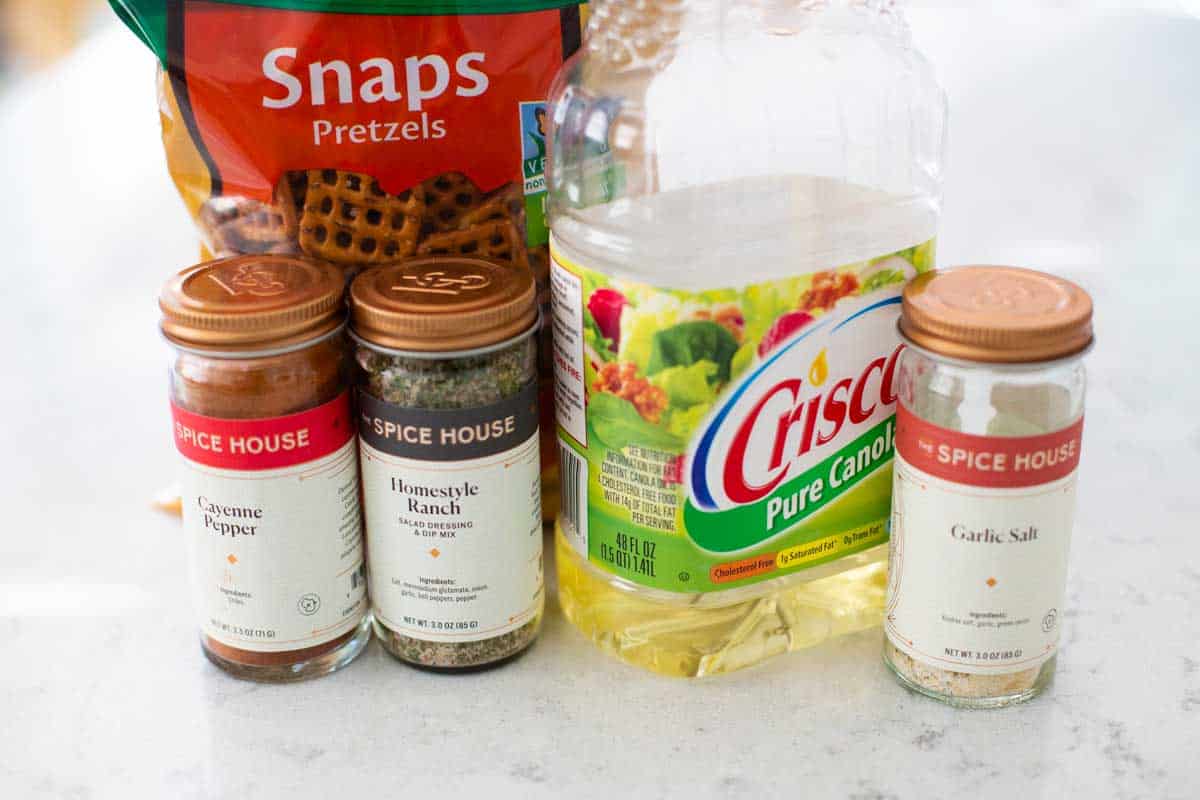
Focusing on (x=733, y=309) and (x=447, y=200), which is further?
(x=447, y=200)

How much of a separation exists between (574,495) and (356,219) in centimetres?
27

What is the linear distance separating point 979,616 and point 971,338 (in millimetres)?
197

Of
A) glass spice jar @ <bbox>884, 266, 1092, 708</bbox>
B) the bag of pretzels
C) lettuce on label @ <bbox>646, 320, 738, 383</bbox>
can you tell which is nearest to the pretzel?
the bag of pretzels

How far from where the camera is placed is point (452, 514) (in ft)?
3.33

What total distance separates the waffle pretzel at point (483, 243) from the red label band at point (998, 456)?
0.38 m

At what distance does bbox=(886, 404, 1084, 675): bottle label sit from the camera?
0.95 meters

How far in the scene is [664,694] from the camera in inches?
41.7

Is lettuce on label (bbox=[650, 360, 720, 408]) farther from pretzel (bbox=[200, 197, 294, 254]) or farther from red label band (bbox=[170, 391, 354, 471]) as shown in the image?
pretzel (bbox=[200, 197, 294, 254])

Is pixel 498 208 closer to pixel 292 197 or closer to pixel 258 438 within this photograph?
pixel 292 197

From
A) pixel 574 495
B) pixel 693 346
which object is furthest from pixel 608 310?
pixel 574 495

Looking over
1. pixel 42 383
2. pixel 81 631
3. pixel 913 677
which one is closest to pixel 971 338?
pixel 913 677

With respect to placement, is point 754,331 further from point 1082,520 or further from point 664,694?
point 1082,520

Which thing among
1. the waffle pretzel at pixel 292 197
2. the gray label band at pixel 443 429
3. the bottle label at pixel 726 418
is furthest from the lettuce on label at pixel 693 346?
the waffle pretzel at pixel 292 197

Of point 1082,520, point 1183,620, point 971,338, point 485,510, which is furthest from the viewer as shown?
point 1082,520
